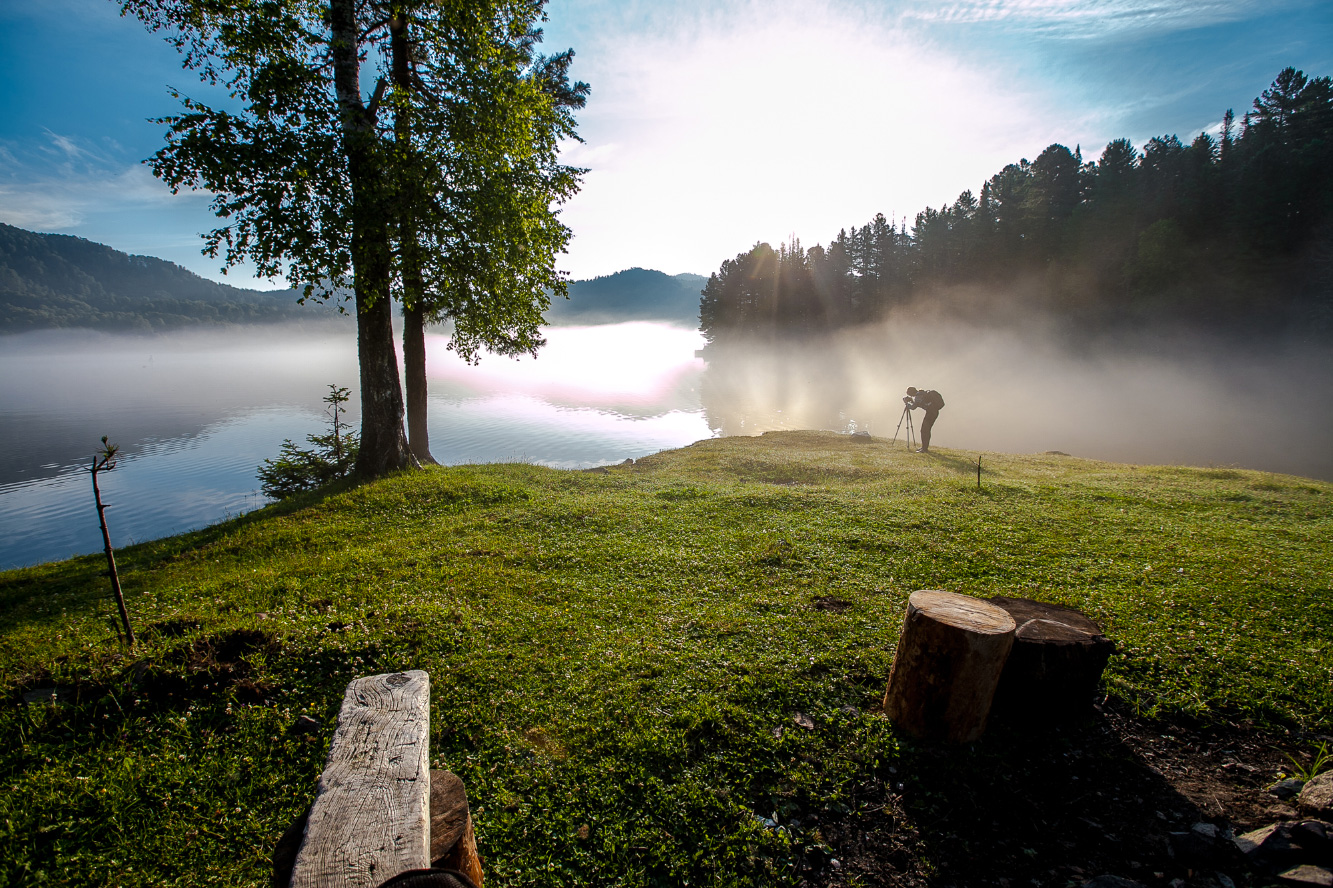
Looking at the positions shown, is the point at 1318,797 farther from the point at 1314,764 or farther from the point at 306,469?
the point at 306,469

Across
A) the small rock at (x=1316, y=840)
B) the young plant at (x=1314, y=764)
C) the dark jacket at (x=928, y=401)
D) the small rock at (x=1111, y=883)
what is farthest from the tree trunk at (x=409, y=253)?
the dark jacket at (x=928, y=401)

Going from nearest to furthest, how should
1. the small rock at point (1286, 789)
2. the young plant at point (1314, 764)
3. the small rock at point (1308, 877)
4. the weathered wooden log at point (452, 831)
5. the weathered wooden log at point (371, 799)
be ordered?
the weathered wooden log at point (371, 799) → the weathered wooden log at point (452, 831) → the small rock at point (1308, 877) → the small rock at point (1286, 789) → the young plant at point (1314, 764)

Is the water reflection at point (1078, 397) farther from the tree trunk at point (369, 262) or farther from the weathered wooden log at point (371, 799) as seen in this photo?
the weathered wooden log at point (371, 799)

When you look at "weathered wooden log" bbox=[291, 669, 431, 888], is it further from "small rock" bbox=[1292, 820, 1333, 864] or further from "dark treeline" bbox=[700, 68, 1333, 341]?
"dark treeline" bbox=[700, 68, 1333, 341]

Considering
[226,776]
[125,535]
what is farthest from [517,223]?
[125,535]

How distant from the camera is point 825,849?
435cm

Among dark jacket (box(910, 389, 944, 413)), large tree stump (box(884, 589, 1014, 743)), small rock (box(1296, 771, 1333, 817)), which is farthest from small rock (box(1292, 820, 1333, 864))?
dark jacket (box(910, 389, 944, 413))

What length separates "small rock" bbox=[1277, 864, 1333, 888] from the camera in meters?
3.57

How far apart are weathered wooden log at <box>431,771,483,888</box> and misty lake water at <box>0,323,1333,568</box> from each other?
2496cm

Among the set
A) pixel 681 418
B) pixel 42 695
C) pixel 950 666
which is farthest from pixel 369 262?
pixel 681 418

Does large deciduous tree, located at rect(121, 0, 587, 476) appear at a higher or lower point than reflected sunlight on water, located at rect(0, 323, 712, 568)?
higher

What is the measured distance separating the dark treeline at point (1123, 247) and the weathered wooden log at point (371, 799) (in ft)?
278

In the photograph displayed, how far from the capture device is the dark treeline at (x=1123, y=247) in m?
56.3

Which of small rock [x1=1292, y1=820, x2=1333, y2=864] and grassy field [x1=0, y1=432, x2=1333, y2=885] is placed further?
grassy field [x1=0, y1=432, x2=1333, y2=885]
